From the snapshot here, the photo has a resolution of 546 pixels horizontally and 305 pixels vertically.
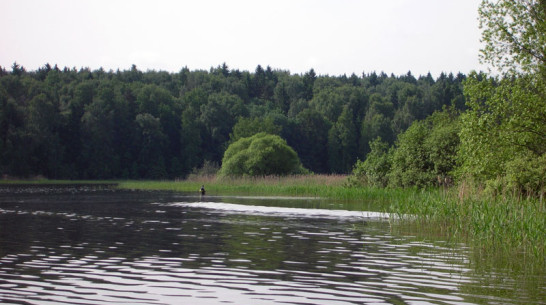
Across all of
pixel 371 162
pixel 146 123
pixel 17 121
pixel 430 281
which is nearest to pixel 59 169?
pixel 17 121

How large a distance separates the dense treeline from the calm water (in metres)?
74.9

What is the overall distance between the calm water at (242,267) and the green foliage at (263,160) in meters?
48.4

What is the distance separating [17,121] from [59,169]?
9.89m

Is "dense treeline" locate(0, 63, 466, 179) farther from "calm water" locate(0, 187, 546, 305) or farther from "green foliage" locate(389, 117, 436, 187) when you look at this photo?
"calm water" locate(0, 187, 546, 305)

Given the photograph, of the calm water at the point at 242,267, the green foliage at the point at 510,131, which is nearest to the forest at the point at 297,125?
the green foliage at the point at 510,131

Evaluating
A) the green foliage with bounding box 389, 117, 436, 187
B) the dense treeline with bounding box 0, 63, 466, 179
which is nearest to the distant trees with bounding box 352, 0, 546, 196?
the green foliage with bounding box 389, 117, 436, 187

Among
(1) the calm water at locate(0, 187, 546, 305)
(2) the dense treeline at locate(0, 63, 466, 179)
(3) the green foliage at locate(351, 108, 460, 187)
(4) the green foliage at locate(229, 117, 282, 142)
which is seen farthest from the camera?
(4) the green foliage at locate(229, 117, 282, 142)

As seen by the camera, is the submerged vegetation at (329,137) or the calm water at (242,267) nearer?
the calm water at (242,267)

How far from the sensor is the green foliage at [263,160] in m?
78.8

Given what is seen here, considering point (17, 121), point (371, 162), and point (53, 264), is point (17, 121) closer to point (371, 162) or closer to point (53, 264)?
point (371, 162)

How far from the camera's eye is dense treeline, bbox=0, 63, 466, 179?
363 feet

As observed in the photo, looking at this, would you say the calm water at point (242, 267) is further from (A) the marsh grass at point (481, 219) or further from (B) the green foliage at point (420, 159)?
(B) the green foliage at point (420, 159)

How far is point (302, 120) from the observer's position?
14700cm

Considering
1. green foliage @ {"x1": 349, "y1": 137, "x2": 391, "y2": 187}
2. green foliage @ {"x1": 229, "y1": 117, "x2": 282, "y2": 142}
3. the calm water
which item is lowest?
the calm water
